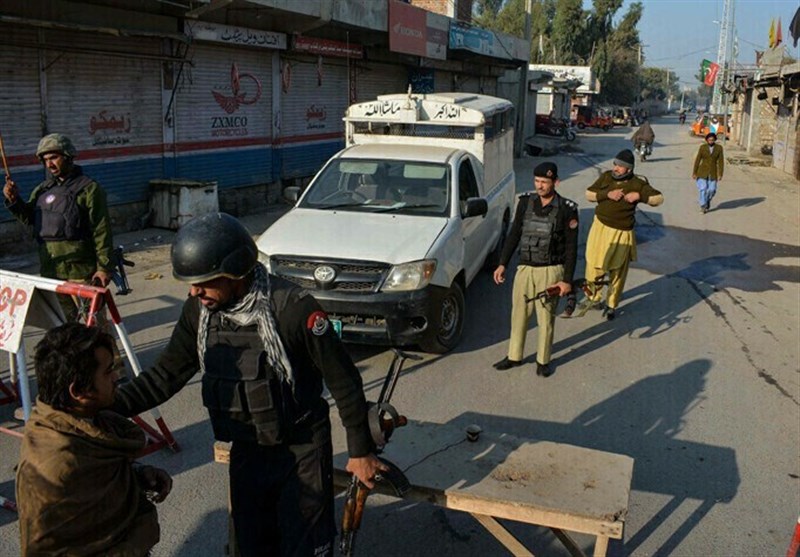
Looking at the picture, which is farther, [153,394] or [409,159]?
[409,159]

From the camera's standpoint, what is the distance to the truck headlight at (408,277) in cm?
640

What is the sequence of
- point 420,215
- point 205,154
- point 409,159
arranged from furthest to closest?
1. point 205,154
2. point 409,159
3. point 420,215

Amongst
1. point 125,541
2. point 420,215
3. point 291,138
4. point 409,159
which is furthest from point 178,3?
point 125,541

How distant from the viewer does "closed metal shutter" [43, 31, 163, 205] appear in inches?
450

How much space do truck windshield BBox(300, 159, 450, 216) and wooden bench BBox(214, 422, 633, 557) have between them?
A: 12.7 feet

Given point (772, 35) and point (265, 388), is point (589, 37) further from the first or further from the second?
point (265, 388)

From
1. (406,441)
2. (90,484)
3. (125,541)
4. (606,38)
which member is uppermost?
(606,38)

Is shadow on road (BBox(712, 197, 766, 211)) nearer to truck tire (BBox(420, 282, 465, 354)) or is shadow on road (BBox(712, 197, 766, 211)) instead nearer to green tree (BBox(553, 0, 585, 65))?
truck tire (BBox(420, 282, 465, 354))

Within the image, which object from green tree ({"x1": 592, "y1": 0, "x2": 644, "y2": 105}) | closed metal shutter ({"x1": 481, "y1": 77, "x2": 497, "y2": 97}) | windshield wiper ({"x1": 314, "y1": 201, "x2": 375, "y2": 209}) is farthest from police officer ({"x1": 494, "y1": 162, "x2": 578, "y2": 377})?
green tree ({"x1": 592, "y1": 0, "x2": 644, "y2": 105})

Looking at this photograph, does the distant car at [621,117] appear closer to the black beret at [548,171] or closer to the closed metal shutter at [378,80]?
the closed metal shutter at [378,80]

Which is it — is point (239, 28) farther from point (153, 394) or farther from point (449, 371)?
point (153, 394)

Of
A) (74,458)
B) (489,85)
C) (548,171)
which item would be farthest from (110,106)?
(489,85)

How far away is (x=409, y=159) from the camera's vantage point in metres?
8.02

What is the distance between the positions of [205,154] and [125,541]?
1311cm
